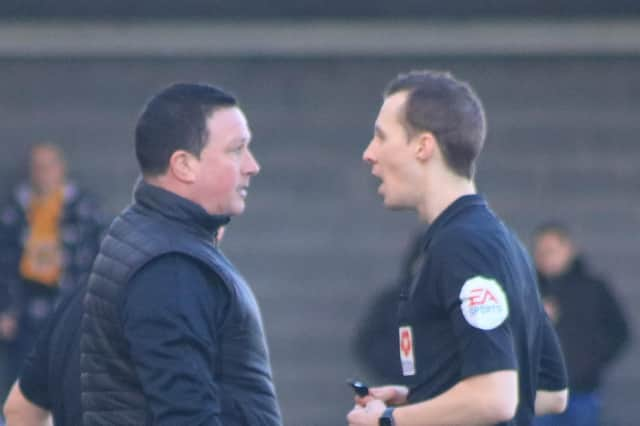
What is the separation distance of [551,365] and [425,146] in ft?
2.25

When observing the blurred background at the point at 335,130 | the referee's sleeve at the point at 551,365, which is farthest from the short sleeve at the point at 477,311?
the blurred background at the point at 335,130

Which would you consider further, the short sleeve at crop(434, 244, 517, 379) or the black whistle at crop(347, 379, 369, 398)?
the black whistle at crop(347, 379, 369, 398)

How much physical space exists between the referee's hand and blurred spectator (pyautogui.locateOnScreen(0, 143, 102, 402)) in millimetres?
6209

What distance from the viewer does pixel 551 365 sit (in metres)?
→ 4.43

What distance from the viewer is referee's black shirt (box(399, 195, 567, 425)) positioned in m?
3.95

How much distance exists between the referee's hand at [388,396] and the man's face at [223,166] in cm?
55

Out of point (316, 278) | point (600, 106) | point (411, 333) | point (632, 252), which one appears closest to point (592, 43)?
point (600, 106)

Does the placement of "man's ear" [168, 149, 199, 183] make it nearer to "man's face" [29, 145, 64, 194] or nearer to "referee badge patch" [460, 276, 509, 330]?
"referee badge patch" [460, 276, 509, 330]

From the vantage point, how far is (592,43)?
1095 cm

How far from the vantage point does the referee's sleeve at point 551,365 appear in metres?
4.41

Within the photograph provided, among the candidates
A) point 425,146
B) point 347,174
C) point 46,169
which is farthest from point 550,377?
point 347,174

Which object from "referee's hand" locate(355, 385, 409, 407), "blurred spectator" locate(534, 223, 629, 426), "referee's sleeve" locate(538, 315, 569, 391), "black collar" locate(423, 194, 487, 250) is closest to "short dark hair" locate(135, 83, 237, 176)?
"black collar" locate(423, 194, 487, 250)

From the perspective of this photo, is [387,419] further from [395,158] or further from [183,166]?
[183,166]

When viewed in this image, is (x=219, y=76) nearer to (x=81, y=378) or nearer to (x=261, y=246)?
(x=261, y=246)
